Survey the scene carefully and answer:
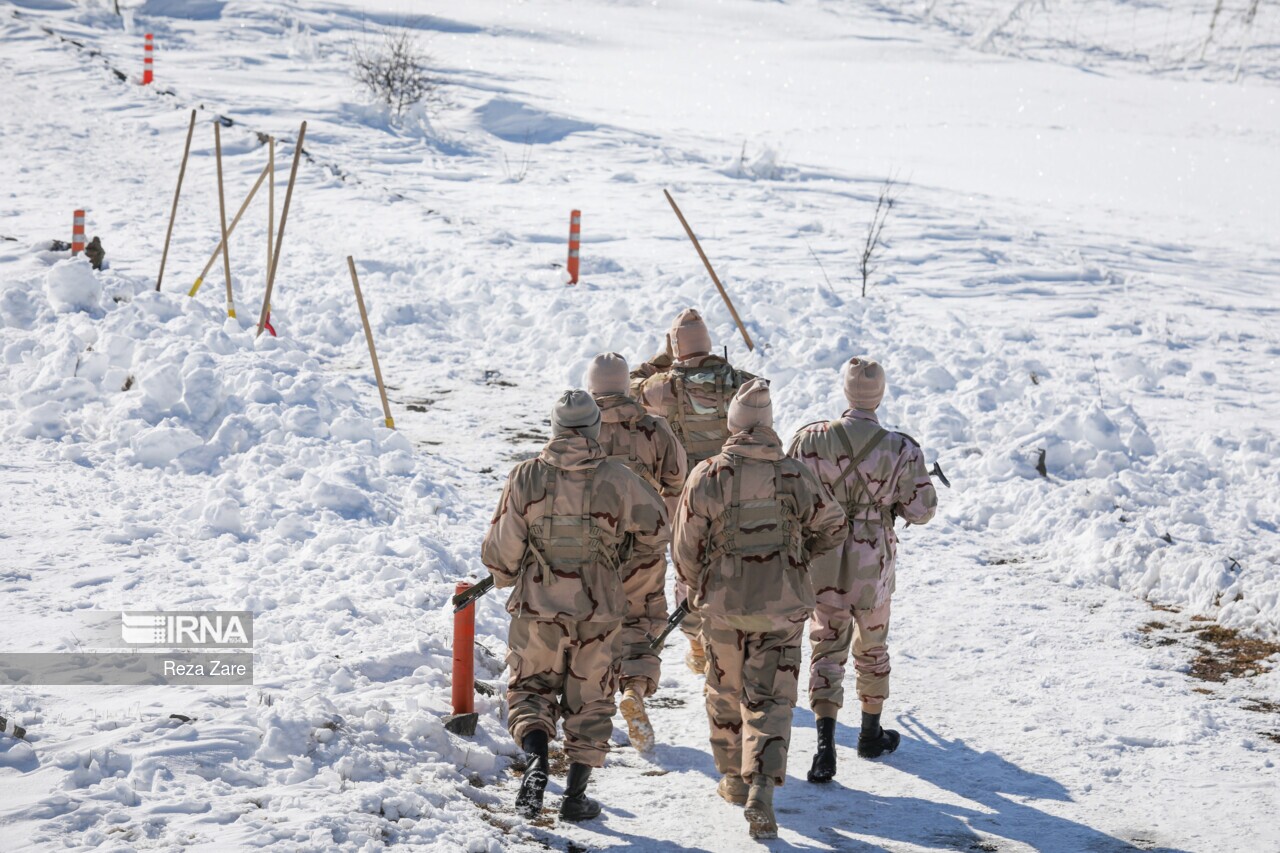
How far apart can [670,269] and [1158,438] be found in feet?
22.5

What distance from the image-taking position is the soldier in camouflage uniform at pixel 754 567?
538cm

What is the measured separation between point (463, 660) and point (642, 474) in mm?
1330

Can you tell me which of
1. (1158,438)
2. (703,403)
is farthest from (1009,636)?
(1158,438)

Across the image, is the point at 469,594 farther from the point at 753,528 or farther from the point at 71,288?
the point at 71,288

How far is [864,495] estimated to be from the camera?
20.2ft

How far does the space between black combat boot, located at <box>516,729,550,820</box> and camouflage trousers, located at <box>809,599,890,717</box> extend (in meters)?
1.44

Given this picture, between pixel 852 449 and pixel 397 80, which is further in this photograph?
pixel 397 80

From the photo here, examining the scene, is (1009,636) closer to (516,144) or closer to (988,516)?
(988,516)

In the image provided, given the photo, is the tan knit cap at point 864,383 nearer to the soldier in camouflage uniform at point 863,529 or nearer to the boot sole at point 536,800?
the soldier in camouflage uniform at point 863,529

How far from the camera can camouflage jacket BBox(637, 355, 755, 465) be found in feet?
23.6

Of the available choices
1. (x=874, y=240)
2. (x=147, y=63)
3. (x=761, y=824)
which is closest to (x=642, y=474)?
(x=761, y=824)

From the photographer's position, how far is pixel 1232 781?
19.1 ft

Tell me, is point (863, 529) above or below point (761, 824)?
above

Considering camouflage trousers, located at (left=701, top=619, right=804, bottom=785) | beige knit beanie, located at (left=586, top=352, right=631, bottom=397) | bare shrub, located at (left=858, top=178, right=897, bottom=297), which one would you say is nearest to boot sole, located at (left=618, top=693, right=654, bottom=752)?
camouflage trousers, located at (left=701, top=619, right=804, bottom=785)
